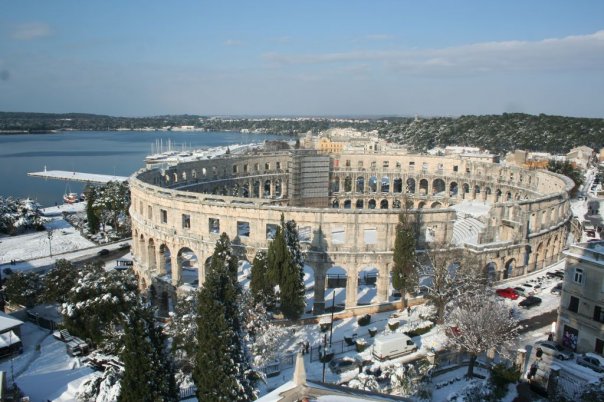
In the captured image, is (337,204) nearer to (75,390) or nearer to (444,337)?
(444,337)

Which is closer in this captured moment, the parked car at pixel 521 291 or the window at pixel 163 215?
the parked car at pixel 521 291

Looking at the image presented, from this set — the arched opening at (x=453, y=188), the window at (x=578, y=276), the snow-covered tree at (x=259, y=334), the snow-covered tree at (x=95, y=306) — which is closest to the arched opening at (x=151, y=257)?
the snow-covered tree at (x=95, y=306)

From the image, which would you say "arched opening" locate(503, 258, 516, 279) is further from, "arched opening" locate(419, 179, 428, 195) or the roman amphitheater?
"arched opening" locate(419, 179, 428, 195)

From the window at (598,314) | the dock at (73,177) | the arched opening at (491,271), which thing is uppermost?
the window at (598,314)

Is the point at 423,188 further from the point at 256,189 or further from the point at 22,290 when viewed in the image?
the point at 22,290

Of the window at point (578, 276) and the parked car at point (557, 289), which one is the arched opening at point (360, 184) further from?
the window at point (578, 276)

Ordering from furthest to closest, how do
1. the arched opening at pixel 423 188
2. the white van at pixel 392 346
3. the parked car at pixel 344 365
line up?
1. the arched opening at pixel 423 188
2. the white van at pixel 392 346
3. the parked car at pixel 344 365
